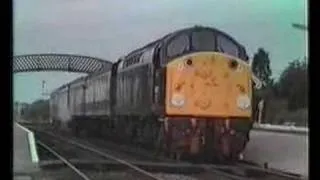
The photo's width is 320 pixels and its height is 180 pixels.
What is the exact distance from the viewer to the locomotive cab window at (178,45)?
3235mm

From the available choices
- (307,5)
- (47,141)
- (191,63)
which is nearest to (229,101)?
(191,63)

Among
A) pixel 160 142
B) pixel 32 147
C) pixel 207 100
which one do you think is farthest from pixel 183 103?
pixel 32 147

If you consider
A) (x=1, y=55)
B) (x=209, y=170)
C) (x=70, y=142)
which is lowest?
(x=209, y=170)

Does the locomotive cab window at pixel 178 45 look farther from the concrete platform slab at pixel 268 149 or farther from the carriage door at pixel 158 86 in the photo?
the concrete platform slab at pixel 268 149

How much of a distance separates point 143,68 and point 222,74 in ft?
2.62

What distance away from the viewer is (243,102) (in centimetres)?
333

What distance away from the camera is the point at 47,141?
235cm

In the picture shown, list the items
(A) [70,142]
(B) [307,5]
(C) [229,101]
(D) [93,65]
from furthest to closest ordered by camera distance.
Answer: (C) [229,101] < (A) [70,142] < (D) [93,65] < (B) [307,5]

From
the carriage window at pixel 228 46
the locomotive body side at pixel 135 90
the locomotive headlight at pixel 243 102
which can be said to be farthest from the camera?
the locomotive body side at pixel 135 90

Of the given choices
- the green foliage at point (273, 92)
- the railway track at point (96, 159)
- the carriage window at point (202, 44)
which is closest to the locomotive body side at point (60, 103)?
the railway track at point (96, 159)

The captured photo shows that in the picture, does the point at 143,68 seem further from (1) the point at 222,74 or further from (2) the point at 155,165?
(2) the point at 155,165

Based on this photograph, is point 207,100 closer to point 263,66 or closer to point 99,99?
point 263,66

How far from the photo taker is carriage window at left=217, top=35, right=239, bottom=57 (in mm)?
3008

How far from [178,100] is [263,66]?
103 cm
